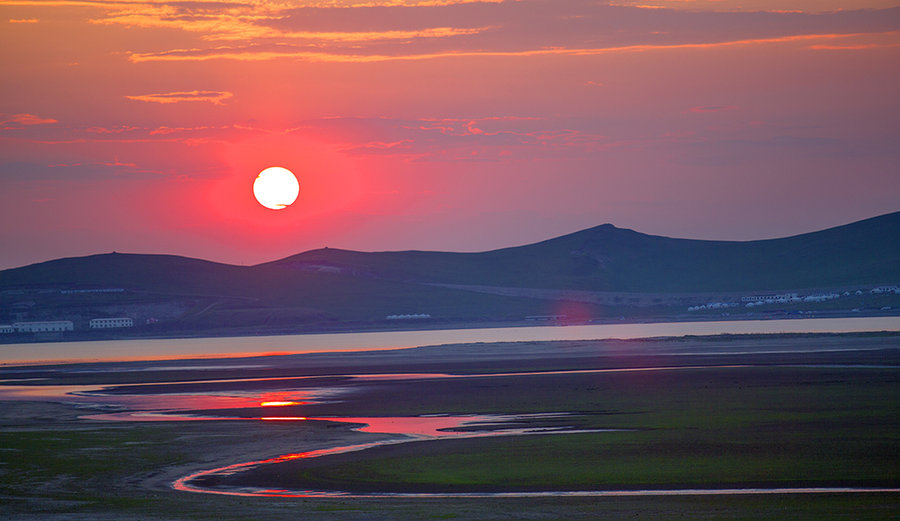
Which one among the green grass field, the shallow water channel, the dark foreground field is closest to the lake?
the shallow water channel

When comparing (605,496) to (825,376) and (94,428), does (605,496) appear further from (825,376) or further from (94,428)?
(825,376)

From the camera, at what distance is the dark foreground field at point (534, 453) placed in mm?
27781

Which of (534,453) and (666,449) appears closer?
(666,449)

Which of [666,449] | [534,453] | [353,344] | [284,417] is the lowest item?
[666,449]

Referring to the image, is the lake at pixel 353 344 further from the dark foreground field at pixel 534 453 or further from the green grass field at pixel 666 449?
the green grass field at pixel 666 449

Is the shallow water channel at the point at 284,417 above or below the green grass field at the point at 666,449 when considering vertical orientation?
above

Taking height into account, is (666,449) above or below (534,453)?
below

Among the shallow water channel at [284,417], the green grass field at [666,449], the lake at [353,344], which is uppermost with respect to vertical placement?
the lake at [353,344]

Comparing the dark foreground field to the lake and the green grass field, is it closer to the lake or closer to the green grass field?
the green grass field

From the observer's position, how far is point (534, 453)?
3734 centimetres

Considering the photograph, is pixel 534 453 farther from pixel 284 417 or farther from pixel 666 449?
pixel 284 417

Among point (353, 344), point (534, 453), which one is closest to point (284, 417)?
point (534, 453)

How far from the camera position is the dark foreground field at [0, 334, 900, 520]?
2778 cm

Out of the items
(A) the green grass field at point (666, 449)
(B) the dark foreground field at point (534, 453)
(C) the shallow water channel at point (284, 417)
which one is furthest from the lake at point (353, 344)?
(A) the green grass field at point (666, 449)
